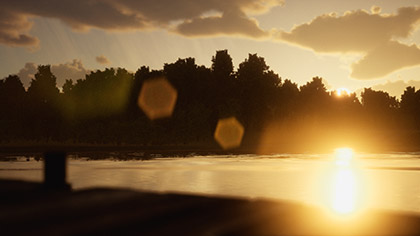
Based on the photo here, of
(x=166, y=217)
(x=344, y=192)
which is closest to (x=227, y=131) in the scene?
(x=344, y=192)

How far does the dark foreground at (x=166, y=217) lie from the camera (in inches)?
220

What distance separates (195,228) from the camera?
225 inches

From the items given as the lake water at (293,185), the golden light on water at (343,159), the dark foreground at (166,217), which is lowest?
the golden light on water at (343,159)

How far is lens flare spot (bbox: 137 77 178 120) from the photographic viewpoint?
294 ft

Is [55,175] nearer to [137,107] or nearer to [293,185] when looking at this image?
[293,185]

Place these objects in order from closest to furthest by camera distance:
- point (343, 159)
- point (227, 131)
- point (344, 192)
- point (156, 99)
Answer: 1. point (344, 192)
2. point (343, 159)
3. point (156, 99)
4. point (227, 131)

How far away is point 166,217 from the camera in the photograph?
246 inches

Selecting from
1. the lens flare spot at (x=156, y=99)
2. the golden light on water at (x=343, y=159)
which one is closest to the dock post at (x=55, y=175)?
the golden light on water at (x=343, y=159)

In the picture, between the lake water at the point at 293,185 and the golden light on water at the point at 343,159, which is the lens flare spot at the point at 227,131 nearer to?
the golden light on water at the point at 343,159

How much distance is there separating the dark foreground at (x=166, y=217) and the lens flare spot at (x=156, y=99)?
80.0 metres

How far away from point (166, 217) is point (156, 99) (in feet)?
278

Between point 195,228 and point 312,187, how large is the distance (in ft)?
58.7

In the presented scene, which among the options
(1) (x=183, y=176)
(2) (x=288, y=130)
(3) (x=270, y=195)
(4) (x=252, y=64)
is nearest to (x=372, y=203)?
(3) (x=270, y=195)

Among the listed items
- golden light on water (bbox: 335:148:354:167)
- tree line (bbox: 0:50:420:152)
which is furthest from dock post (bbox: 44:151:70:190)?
tree line (bbox: 0:50:420:152)
